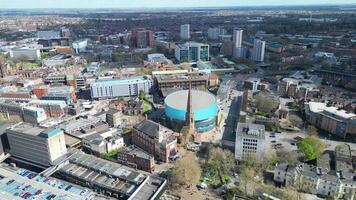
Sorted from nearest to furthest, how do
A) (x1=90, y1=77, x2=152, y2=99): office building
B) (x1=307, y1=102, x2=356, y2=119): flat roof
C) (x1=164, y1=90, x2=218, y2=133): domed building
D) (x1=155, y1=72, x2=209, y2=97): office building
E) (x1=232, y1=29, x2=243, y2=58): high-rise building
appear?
(x1=164, y1=90, x2=218, y2=133): domed building → (x1=307, y1=102, x2=356, y2=119): flat roof → (x1=90, y1=77, x2=152, y2=99): office building → (x1=155, y1=72, x2=209, y2=97): office building → (x1=232, y1=29, x2=243, y2=58): high-rise building

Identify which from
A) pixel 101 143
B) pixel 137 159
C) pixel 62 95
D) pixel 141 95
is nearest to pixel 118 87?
pixel 141 95

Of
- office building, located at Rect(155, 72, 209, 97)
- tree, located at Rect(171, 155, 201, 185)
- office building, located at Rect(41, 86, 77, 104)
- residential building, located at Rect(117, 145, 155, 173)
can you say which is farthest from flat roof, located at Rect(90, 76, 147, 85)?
tree, located at Rect(171, 155, 201, 185)

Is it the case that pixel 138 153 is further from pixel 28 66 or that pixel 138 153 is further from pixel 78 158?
pixel 28 66

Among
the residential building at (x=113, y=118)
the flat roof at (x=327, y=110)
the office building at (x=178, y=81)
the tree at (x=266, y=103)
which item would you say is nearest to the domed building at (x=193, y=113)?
the residential building at (x=113, y=118)

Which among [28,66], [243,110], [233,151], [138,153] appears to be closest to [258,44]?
[243,110]

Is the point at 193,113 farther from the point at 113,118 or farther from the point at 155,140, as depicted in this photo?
the point at 113,118

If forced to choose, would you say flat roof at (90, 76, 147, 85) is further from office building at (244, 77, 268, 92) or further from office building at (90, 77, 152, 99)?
office building at (244, 77, 268, 92)
